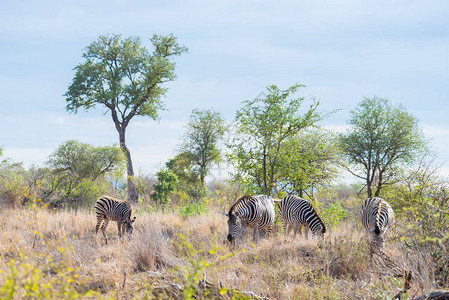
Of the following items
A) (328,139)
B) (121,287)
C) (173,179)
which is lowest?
(121,287)

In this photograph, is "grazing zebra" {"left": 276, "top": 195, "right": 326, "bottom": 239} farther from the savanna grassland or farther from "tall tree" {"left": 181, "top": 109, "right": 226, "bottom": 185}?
"tall tree" {"left": 181, "top": 109, "right": 226, "bottom": 185}

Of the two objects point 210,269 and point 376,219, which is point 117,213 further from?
point 376,219

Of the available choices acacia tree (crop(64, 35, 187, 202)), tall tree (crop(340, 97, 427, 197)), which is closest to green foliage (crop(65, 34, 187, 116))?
acacia tree (crop(64, 35, 187, 202))

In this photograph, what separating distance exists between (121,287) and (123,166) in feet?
65.4

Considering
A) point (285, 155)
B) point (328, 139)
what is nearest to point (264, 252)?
point (285, 155)

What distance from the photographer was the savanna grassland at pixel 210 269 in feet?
16.1

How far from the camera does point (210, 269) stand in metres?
6.23

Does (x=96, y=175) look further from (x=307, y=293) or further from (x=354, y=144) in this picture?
(x=307, y=293)

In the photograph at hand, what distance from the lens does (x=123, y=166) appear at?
25312 millimetres

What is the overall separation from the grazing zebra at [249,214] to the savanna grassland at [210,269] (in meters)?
0.51

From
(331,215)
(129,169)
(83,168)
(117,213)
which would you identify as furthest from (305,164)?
(129,169)

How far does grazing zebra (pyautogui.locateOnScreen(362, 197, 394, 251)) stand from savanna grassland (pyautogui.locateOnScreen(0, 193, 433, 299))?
32 centimetres

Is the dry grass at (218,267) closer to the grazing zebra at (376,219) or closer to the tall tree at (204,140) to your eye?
the grazing zebra at (376,219)

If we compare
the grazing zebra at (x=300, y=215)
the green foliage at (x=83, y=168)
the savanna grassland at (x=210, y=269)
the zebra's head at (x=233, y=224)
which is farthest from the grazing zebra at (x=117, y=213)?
the green foliage at (x=83, y=168)
